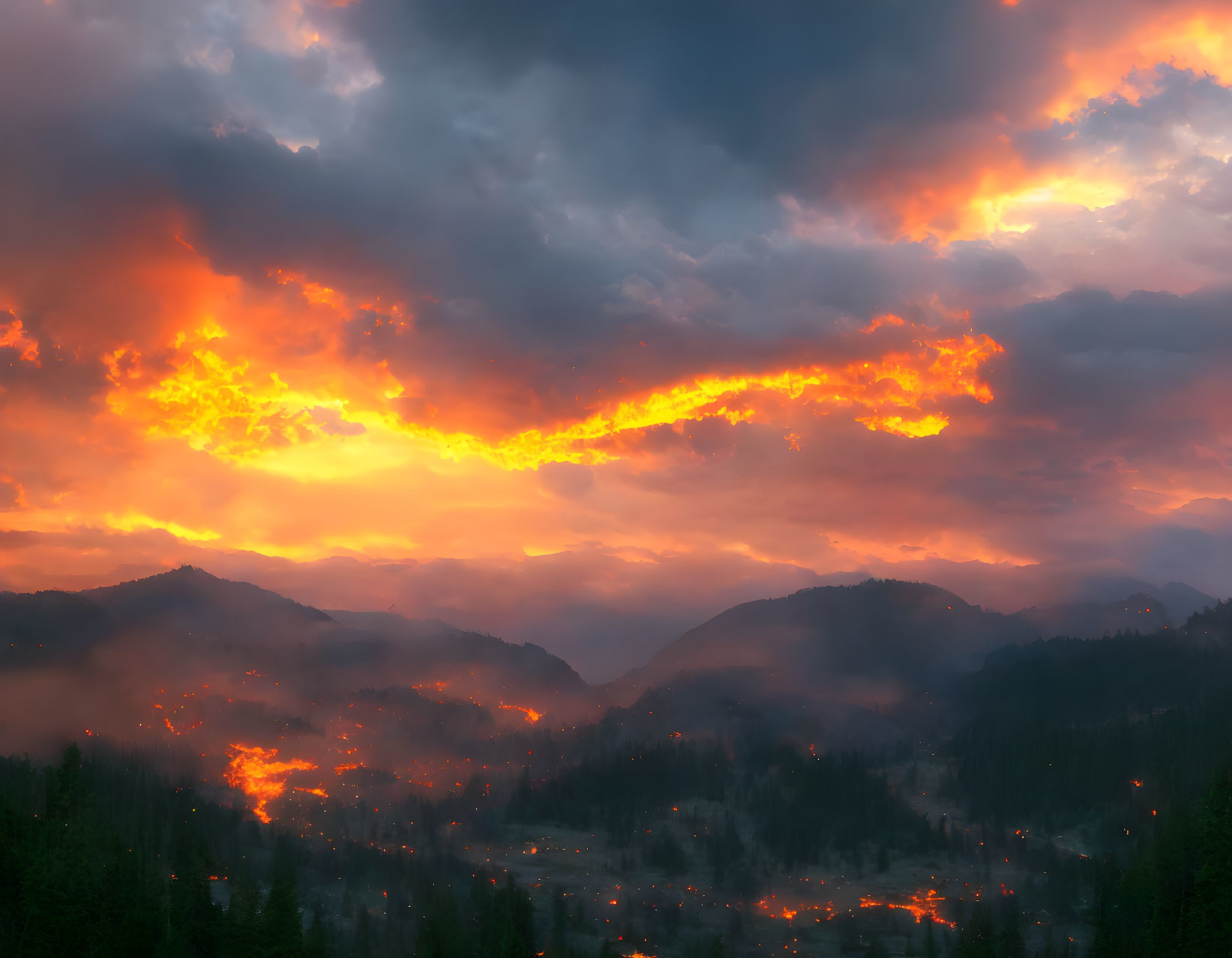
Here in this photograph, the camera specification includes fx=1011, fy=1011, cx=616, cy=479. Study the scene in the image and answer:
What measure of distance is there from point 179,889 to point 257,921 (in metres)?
29.1

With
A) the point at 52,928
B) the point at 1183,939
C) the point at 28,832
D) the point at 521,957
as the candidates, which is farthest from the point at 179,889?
the point at 1183,939

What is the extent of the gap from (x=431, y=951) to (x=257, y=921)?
127ft

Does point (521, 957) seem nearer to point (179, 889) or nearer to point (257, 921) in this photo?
point (257, 921)

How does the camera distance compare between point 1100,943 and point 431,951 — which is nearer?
point 1100,943

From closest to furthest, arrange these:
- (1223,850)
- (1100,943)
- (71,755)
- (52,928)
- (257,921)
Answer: (1223,850)
(52,928)
(257,921)
(1100,943)
(71,755)

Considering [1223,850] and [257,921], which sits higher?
[1223,850]

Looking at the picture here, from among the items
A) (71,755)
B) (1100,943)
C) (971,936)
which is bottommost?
(971,936)

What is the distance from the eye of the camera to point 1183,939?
371 feet

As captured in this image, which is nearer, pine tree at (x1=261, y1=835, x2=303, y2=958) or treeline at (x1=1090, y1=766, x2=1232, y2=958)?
treeline at (x1=1090, y1=766, x2=1232, y2=958)

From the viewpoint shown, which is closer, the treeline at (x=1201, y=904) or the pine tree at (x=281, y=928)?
the treeline at (x=1201, y=904)

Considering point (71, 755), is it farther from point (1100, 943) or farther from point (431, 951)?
point (1100, 943)

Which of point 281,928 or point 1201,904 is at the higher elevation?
point 1201,904

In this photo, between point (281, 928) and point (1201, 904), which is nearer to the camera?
point (1201, 904)

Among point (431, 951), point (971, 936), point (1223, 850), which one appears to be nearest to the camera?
point (1223, 850)
